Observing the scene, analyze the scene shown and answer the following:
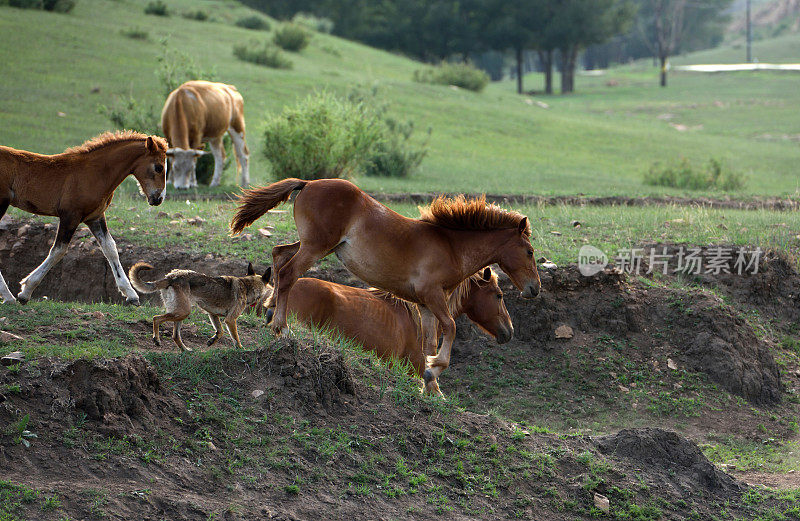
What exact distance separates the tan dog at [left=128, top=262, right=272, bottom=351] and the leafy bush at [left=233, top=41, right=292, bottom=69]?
1185 inches

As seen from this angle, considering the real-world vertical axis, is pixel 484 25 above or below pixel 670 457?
above

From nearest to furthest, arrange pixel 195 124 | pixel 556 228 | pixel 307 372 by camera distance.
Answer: pixel 307 372 → pixel 556 228 → pixel 195 124

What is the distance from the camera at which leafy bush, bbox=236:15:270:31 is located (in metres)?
47.2

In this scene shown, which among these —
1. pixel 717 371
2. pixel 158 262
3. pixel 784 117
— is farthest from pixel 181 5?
pixel 717 371

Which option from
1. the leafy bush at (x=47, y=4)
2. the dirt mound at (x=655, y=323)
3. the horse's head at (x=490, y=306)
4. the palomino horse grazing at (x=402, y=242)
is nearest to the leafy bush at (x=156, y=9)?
the leafy bush at (x=47, y=4)

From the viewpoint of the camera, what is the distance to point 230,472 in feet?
19.5

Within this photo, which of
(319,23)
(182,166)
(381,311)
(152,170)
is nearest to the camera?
(152,170)

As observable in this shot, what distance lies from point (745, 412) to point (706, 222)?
4.58 meters

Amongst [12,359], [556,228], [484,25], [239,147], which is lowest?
[556,228]

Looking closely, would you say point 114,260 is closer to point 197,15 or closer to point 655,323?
Result: point 655,323

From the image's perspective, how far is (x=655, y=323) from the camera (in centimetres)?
1084

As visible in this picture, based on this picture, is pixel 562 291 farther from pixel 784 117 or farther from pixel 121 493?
pixel 784 117

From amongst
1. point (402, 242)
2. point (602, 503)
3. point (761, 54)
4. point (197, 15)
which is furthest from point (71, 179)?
point (761, 54)

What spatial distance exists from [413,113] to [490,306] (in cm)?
2422
